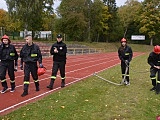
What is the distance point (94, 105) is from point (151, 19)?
63.5 meters

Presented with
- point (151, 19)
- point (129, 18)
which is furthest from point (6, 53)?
point (129, 18)

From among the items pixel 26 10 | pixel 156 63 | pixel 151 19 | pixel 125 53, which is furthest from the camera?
pixel 151 19

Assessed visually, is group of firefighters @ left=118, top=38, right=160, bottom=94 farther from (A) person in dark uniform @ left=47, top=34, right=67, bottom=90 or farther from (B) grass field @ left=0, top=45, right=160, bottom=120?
(A) person in dark uniform @ left=47, top=34, right=67, bottom=90

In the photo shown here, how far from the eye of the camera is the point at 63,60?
9.51 m

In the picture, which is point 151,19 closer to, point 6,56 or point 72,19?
point 72,19

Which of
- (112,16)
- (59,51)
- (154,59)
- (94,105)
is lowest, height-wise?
(94,105)

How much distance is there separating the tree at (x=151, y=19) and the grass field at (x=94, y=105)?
5970 centimetres

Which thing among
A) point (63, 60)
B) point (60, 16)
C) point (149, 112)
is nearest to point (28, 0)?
point (60, 16)

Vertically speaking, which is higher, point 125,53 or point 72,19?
point 72,19

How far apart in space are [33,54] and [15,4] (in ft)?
117

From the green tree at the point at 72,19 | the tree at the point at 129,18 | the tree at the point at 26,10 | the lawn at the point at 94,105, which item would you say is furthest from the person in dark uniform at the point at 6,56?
the tree at the point at 129,18

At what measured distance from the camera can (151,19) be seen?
66.7 m

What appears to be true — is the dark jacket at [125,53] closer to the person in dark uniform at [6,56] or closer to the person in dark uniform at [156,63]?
the person in dark uniform at [156,63]

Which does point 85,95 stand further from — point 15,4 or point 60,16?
point 60,16
